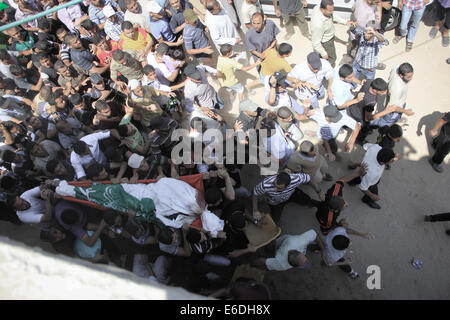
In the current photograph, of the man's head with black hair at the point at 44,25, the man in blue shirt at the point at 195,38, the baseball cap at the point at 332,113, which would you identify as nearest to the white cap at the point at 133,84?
the man in blue shirt at the point at 195,38

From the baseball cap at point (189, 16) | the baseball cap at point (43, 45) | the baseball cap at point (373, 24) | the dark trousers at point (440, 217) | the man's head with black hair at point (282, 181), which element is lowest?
the dark trousers at point (440, 217)

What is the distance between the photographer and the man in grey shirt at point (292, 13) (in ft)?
20.8

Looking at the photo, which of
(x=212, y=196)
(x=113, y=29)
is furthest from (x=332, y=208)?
(x=113, y=29)

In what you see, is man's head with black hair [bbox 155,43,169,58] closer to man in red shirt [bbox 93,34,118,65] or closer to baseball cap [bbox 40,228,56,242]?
man in red shirt [bbox 93,34,118,65]

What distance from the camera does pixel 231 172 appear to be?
15.2ft

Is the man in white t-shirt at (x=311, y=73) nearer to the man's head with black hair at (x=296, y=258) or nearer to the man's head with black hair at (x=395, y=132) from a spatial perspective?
the man's head with black hair at (x=395, y=132)

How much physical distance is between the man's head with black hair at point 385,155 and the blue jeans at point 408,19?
11.6 feet

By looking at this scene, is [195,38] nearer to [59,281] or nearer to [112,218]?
[112,218]

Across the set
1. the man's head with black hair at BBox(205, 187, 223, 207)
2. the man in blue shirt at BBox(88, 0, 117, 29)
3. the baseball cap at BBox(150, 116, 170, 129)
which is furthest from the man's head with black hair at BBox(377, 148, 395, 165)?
the man in blue shirt at BBox(88, 0, 117, 29)

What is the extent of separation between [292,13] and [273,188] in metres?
4.33

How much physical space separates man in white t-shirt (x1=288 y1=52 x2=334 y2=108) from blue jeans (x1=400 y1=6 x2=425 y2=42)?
2411 mm

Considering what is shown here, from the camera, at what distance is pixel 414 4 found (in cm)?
570

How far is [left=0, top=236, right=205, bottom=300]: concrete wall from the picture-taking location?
5.99 feet

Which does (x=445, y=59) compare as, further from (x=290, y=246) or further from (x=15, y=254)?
(x=15, y=254)
